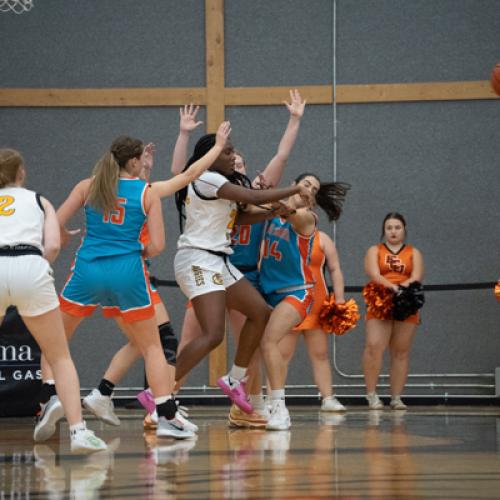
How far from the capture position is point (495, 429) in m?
7.80

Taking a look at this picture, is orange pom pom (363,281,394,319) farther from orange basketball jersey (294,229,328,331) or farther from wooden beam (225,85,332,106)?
wooden beam (225,85,332,106)

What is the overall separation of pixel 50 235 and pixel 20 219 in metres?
0.17

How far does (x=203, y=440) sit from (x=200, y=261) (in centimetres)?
113

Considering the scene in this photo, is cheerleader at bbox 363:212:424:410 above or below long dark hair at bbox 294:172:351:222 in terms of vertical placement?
below

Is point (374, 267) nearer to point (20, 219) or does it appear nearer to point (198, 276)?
Answer: point (198, 276)

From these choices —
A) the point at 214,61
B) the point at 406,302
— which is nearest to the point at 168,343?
the point at 406,302

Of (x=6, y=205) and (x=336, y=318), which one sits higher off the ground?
(x=6, y=205)

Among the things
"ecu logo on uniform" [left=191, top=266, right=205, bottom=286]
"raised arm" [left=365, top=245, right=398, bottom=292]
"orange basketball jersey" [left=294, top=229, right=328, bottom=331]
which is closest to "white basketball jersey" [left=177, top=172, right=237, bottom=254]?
"ecu logo on uniform" [left=191, top=266, right=205, bottom=286]

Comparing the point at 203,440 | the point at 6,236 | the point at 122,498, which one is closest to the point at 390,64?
the point at 203,440

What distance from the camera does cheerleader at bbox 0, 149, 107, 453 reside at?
5.50 meters

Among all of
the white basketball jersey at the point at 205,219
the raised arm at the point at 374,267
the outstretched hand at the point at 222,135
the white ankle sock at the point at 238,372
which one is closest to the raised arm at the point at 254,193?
the white basketball jersey at the point at 205,219

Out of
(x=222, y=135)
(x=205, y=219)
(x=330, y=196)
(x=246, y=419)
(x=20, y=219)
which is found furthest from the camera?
(x=330, y=196)

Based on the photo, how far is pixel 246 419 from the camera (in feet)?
25.2

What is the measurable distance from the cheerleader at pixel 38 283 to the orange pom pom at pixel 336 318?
476 cm
